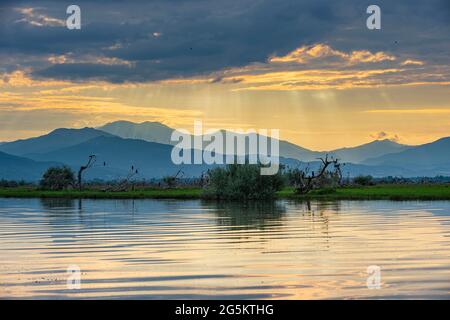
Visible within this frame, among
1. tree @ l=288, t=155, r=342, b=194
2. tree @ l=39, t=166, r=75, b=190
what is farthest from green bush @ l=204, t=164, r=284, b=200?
tree @ l=39, t=166, r=75, b=190

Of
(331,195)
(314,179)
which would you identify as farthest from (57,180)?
(331,195)

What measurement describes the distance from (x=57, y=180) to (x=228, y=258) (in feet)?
306

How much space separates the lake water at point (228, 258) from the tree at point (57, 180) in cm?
7185

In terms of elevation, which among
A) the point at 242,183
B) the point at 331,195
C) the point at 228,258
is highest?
the point at 242,183

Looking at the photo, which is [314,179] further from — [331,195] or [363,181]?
[363,181]

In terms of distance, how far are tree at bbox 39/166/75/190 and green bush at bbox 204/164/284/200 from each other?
39437 millimetres

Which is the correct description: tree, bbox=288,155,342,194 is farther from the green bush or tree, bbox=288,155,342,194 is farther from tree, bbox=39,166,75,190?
tree, bbox=39,166,75,190

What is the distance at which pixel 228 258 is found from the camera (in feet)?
90.2

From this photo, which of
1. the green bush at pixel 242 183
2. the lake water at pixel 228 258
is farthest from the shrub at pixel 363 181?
the lake water at pixel 228 258

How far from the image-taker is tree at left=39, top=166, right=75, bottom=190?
11755cm

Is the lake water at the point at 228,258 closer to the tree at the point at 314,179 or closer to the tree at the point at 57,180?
the tree at the point at 314,179

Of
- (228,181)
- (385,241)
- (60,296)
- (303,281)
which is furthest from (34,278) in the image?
(228,181)
